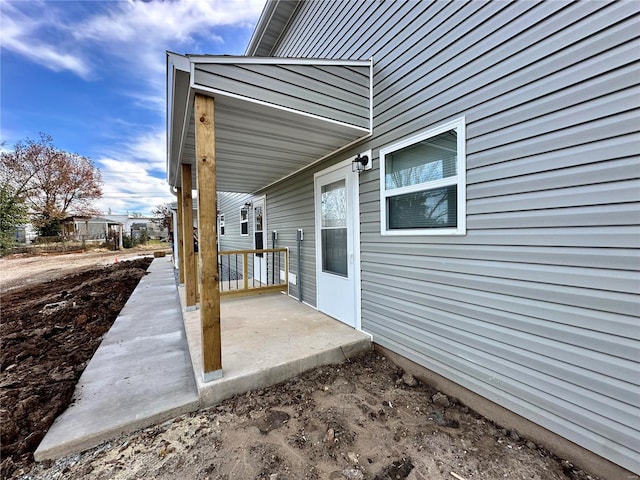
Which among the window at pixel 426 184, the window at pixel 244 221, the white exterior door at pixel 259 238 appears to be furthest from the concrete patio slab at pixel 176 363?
the window at pixel 244 221

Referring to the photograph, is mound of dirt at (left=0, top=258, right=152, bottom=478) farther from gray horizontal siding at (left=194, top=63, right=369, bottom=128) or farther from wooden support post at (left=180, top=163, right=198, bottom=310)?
gray horizontal siding at (left=194, top=63, right=369, bottom=128)

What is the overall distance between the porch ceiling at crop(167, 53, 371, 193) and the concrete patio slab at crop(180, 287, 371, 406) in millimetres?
2294

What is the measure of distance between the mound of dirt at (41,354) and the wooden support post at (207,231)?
1.09 meters

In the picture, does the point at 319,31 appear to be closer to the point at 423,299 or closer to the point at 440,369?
the point at 423,299

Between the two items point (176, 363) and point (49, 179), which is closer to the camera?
point (176, 363)

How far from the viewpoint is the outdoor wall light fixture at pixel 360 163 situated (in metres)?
3.04

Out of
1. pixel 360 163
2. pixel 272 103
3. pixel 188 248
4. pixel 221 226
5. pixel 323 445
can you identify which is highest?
pixel 272 103

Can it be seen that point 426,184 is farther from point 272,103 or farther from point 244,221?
point 244,221

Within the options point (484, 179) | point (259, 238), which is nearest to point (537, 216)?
point (484, 179)

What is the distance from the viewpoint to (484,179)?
194 cm

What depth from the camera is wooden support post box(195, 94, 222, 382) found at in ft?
6.83

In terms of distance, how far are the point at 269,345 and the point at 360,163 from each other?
226cm

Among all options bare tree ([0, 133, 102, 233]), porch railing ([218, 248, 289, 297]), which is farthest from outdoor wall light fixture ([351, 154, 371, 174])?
bare tree ([0, 133, 102, 233])

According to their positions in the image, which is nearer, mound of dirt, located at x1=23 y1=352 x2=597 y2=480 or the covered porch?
mound of dirt, located at x1=23 y1=352 x2=597 y2=480
